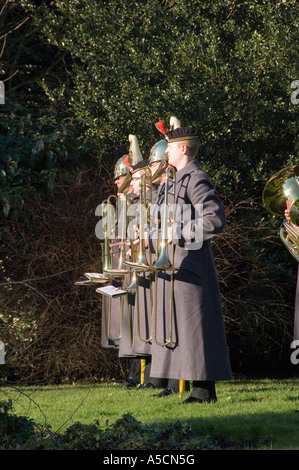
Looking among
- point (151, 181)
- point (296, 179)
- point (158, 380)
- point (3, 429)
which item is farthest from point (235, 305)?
point (3, 429)

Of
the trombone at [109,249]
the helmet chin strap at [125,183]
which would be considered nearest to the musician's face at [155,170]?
the trombone at [109,249]

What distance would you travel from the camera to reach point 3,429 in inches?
188

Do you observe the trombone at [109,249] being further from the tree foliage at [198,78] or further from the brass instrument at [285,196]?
the tree foliage at [198,78]

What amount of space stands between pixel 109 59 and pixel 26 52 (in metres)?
2.21

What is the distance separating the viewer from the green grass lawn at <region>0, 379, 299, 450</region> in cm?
526

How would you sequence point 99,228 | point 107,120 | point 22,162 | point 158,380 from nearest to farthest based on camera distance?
point 158,380
point 99,228
point 22,162
point 107,120

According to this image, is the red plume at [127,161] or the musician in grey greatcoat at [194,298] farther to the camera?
the red plume at [127,161]

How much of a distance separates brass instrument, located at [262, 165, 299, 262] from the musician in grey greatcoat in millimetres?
533

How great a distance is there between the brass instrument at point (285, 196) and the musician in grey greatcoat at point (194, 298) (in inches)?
21.0

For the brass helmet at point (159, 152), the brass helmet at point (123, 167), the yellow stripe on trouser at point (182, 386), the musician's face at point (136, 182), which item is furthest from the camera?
the brass helmet at point (123, 167)

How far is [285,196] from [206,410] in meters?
1.75

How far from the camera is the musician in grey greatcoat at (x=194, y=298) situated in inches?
250

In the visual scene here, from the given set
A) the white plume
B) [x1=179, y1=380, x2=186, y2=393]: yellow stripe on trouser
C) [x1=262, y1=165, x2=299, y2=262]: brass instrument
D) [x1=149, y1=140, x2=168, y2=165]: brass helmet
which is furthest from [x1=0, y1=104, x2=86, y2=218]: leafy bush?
Answer: [x1=262, y1=165, x2=299, y2=262]: brass instrument

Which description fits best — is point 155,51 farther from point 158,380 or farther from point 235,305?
point 158,380
